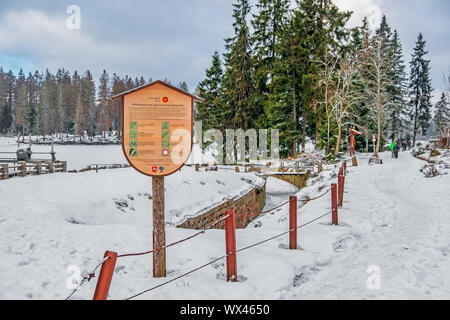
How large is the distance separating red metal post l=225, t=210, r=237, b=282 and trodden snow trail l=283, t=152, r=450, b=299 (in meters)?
0.94


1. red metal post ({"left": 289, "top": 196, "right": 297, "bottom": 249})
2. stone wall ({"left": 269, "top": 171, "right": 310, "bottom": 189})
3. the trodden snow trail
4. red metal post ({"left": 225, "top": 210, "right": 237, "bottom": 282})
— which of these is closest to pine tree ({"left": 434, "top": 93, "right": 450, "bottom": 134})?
stone wall ({"left": 269, "top": 171, "right": 310, "bottom": 189})

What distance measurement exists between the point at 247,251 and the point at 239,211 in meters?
11.3

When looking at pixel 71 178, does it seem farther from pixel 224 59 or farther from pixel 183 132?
pixel 224 59

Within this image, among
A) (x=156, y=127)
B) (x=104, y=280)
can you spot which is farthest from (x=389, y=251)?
(x=104, y=280)

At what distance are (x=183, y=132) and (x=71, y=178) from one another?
40.2 ft

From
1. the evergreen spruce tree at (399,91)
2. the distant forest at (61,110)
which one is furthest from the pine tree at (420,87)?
the distant forest at (61,110)

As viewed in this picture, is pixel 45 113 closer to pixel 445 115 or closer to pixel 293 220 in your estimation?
pixel 293 220

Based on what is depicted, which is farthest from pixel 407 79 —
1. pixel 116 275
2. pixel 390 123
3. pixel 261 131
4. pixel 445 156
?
pixel 116 275

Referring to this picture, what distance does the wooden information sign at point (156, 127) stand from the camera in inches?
179

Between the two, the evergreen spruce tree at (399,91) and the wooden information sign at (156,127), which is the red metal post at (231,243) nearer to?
the wooden information sign at (156,127)

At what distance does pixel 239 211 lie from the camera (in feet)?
57.1

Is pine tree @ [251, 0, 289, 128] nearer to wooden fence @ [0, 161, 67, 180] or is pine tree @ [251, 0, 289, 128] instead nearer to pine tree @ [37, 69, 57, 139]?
wooden fence @ [0, 161, 67, 180]

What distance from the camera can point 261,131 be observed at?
114ft

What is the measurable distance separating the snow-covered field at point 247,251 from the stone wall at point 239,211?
2.59 m
